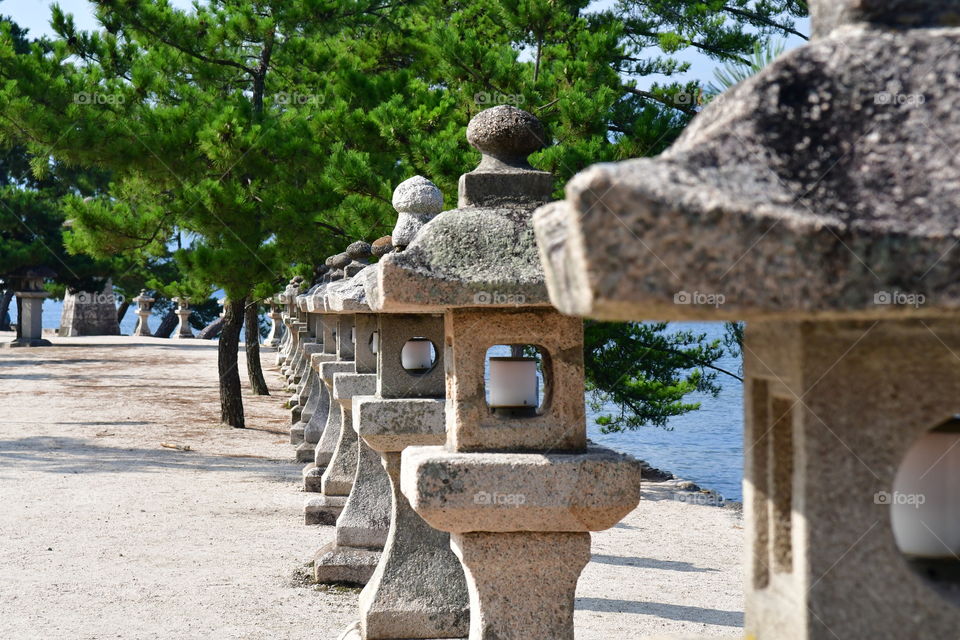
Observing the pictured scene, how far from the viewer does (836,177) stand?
1.44m

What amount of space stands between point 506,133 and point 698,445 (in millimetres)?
17555

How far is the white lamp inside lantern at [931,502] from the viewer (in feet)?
6.07

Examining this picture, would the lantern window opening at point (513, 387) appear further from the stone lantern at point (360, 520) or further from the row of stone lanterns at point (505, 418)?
the stone lantern at point (360, 520)

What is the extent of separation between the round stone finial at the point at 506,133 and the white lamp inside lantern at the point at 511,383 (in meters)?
0.67

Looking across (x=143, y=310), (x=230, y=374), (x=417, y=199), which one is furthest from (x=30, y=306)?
(x=417, y=199)

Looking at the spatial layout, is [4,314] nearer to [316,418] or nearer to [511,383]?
[316,418]

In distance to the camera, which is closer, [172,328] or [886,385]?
[886,385]

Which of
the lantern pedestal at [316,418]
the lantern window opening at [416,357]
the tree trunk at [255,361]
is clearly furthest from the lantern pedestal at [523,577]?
the tree trunk at [255,361]

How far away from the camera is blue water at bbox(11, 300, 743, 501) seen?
1559 cm

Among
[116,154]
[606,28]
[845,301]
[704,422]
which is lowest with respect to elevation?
[704,422]

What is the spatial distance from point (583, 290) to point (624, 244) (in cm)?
8

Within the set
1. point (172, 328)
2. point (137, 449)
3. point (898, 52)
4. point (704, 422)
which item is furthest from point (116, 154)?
point (172, 328)

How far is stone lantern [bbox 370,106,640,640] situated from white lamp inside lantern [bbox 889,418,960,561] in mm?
1397

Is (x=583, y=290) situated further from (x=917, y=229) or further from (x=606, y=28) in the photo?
(x=606, y=28)
